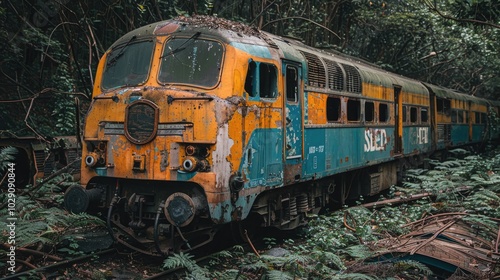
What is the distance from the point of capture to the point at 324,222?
8969 millimetres

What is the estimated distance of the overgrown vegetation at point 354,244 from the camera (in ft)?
18.6

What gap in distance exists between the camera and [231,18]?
16578mm

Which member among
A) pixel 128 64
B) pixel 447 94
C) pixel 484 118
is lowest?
pixel 484 118

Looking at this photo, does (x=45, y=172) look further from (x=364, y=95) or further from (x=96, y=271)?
(x=364, y=95)

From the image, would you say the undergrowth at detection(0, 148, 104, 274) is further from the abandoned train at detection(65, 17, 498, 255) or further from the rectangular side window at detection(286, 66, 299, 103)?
the rectangular side window at detection(286, 66, 299, 103)

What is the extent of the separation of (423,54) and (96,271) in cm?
2336

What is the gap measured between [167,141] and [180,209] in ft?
2.98

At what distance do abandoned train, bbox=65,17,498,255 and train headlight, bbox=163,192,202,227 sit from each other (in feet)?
0.04

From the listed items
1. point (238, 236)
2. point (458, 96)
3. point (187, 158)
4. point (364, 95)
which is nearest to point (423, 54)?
point (458, 96)

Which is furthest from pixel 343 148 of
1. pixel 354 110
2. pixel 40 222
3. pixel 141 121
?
pixel 40 222

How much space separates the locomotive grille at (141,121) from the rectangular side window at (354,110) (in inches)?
202

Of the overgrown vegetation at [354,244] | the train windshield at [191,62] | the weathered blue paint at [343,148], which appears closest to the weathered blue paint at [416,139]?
the weathered blue paint at [343,148]

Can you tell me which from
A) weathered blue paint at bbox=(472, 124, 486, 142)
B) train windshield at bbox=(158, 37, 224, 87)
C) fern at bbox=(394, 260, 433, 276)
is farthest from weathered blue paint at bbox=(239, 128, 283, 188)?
weathered blue paint at bbox=(472, 124, 486, 142)

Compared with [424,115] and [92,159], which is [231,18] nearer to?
[424,115]
